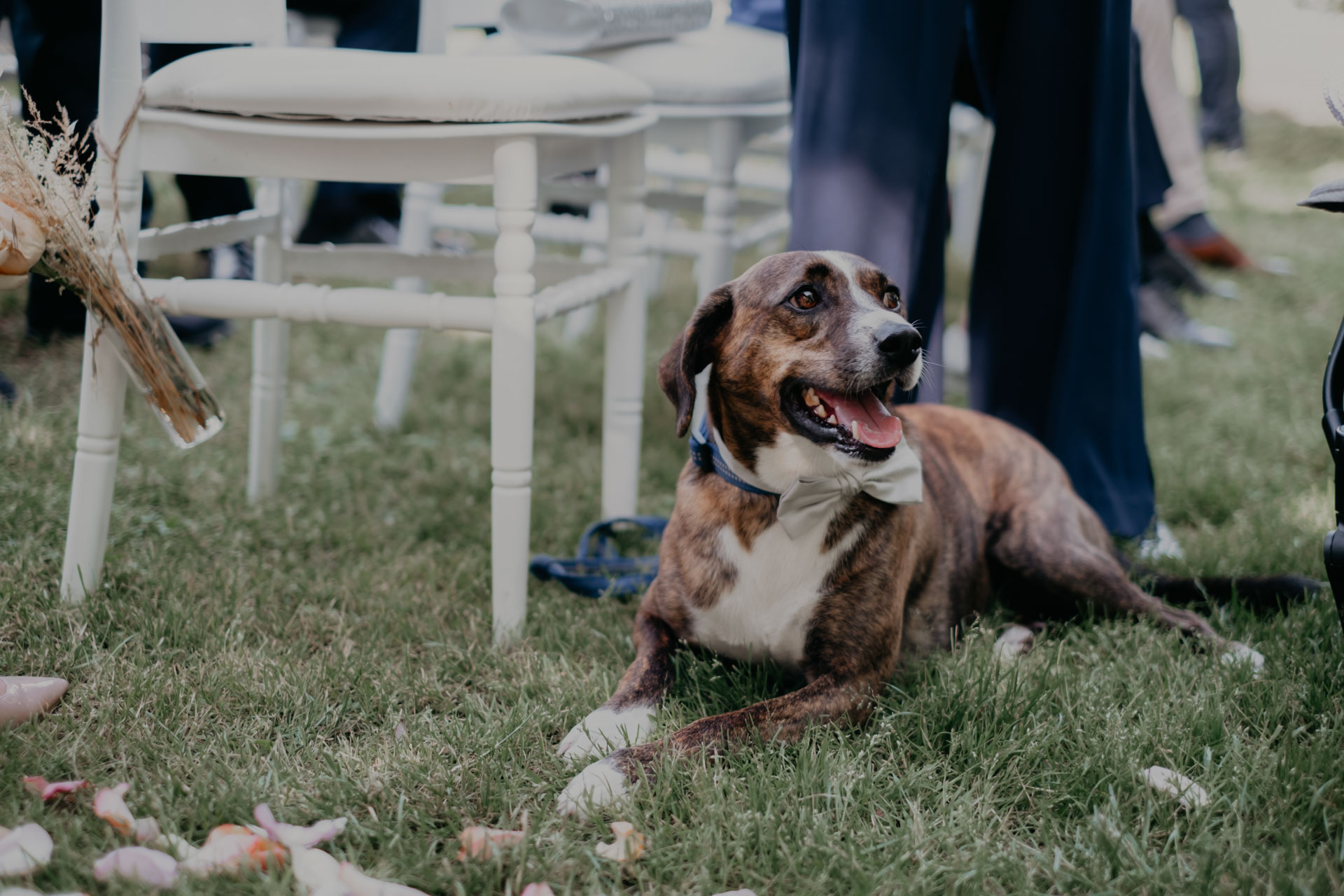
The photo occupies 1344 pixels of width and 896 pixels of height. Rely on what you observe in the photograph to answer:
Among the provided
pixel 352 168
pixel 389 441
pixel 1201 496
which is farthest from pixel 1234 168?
pixel 352 168

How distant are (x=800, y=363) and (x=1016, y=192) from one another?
4.44ft

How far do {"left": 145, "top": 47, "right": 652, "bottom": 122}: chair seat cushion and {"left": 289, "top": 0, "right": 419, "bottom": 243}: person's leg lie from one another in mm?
2132

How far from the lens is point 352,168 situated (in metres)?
2.28

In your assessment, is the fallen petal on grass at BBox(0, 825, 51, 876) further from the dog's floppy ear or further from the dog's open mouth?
the dog's open mouth

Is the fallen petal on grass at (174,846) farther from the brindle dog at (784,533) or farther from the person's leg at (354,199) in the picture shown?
the person's leg at (354,199)

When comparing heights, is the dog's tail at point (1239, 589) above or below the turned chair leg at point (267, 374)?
below

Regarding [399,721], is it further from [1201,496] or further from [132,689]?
[1201,496]

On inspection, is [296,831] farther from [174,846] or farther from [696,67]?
[696,67]

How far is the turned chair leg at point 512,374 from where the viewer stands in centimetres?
224

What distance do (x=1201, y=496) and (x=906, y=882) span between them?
2.32m

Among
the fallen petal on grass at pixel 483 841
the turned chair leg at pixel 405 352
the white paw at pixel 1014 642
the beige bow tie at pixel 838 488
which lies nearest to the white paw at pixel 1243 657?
the white paw at pixel 1014 642

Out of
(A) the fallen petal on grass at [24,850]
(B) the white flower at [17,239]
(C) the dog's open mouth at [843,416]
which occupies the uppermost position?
(B) the white flower at [17,239]

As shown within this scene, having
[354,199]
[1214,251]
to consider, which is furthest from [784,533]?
[1214,251]

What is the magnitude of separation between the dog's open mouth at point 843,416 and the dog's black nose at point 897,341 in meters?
0.08
